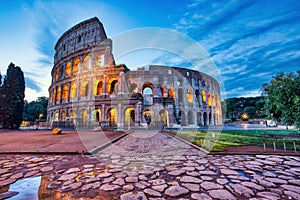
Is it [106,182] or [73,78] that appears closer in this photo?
[106,182]

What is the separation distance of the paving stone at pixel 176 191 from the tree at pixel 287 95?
698cm

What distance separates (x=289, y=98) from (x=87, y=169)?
887 centimetres

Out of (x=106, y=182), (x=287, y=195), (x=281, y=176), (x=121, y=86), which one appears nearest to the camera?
(x=287, y=195)

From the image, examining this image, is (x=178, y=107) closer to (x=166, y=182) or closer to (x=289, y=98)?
(x=289, y=98)

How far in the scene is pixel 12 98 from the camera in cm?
2069

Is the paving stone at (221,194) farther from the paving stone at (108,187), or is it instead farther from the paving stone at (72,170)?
the paving stone at (72,170)

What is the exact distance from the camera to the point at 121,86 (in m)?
19.8

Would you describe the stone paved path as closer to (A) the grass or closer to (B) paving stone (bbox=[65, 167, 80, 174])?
(B) paving stone (bbox=[65, 167, 80, 174])

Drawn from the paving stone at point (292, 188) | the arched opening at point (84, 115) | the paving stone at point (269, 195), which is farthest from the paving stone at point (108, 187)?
the arched opening at point (84, 115)

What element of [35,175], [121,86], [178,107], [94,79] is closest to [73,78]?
[94,79]

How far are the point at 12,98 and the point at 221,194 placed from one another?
28704mm

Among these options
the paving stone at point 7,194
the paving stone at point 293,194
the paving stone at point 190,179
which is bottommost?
the paving stone at point 190,179

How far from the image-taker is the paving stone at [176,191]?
80.7 inches

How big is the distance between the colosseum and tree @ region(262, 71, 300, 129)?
1232 cm
